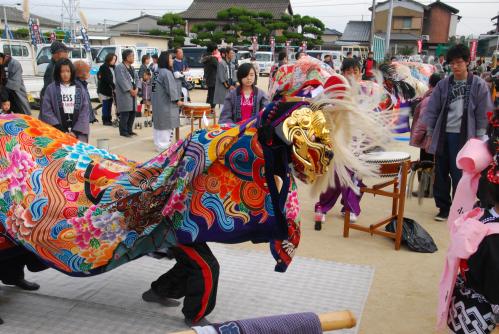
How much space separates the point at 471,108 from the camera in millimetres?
4578

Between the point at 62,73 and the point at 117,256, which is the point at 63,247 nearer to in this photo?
the point at 117,256

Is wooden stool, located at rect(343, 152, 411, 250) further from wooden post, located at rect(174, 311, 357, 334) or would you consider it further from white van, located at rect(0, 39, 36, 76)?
white van, located at rect(0, 39, 36, 76)

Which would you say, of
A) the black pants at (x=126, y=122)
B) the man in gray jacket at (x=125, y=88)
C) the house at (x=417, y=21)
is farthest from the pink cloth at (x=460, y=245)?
the house at (x=417, y=21)

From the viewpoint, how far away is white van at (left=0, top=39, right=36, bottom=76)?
14438mm

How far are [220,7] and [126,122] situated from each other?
134 feet

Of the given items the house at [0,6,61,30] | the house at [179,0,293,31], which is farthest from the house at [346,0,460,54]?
the house at [0,6,61,30]

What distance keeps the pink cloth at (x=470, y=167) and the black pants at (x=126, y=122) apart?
25.1 ft

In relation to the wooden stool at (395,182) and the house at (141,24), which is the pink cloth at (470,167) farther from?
the house at (141,24)

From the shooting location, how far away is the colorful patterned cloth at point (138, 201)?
2.42 meters

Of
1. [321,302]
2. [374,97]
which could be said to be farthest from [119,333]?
[374,97]

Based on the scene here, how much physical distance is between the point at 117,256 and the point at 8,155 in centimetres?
81

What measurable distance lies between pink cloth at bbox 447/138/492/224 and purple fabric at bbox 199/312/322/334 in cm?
119

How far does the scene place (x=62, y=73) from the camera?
4.67m

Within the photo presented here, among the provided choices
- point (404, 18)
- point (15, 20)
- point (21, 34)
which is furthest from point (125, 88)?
point (404, 18)
